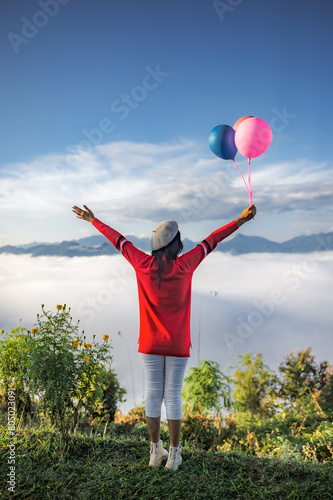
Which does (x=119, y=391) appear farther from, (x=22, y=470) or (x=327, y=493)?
(x=327, y=493)

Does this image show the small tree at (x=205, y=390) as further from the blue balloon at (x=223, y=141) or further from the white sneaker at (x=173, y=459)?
the blue balloon at (x=223, y=141)

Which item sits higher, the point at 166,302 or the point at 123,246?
the point at 123,246

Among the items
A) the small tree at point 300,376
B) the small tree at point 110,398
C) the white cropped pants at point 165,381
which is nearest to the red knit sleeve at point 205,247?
the white cropped pants at point 165,381

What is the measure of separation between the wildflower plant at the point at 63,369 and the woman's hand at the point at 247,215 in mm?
1916

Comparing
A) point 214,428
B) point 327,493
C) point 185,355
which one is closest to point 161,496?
point 185,355

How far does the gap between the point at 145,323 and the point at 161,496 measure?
1.40 metres

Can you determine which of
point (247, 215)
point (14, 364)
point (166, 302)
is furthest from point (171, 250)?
point (14, 364)

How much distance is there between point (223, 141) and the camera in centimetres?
460

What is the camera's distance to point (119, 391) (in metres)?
6.21

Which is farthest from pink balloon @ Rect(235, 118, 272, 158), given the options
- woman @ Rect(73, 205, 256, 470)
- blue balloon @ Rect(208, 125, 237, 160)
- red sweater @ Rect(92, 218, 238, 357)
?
red sweater @ Rect(92, 218, 238, 357)

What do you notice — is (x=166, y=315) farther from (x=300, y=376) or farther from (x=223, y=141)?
(x=300, y=376)

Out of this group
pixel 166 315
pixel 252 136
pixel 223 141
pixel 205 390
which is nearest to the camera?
pixel 166 315

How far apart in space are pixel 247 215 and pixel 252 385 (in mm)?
4914

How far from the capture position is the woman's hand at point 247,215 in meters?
3.86
